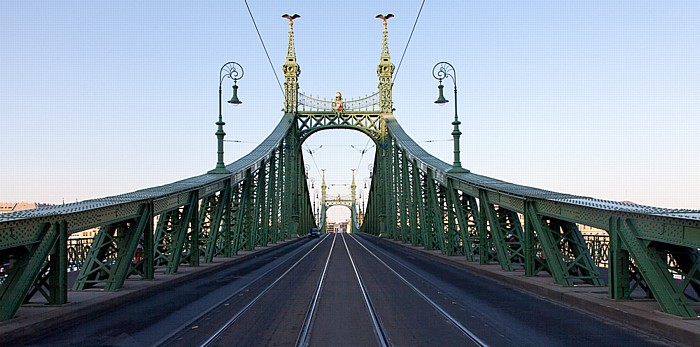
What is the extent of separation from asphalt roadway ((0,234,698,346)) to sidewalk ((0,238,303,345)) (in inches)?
0.8

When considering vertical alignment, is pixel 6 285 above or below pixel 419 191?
below

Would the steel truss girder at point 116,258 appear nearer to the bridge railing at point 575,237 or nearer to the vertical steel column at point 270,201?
the bridge railing at point 575,237

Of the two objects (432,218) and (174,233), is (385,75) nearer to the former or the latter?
(432,218)

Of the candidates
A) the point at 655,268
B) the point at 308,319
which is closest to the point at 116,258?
the point at 308,319

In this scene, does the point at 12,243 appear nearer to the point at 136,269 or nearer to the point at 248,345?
the point at 248,345

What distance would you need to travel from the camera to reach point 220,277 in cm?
2233

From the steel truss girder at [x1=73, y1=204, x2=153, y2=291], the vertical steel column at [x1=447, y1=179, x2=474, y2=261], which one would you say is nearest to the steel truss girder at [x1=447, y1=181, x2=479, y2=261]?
the vertical steel column at [x1=447, y1=179, x2=474, y2=261]

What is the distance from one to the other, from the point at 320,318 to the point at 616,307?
18.1 ft

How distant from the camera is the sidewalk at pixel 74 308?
10164 millimetres

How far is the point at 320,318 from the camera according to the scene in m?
12.3

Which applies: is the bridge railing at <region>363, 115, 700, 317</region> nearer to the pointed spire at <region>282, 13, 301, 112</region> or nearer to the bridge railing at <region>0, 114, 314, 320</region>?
the bridge railing at <region>0, 114, 314, 320</region>

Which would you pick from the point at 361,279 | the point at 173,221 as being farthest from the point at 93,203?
the point at 361,279

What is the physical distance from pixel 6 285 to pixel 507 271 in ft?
49.8

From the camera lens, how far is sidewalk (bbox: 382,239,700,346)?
973cm
